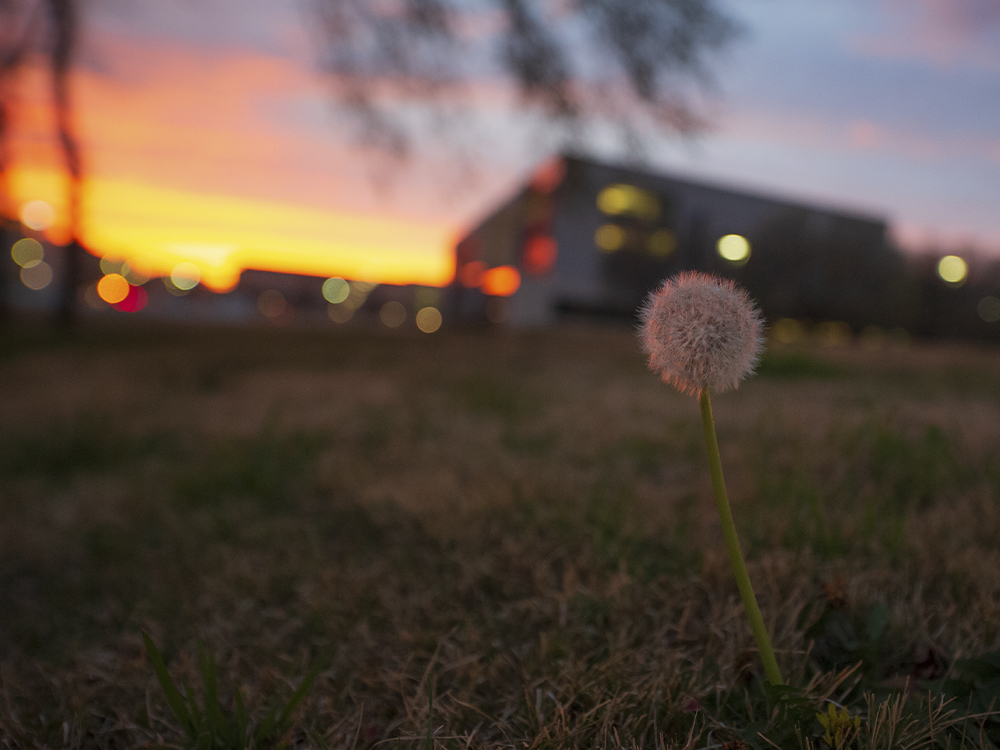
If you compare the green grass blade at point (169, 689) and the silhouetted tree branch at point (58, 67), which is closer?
the green grass blade at point (169, 689)

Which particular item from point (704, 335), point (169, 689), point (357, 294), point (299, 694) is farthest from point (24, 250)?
point (357, 294)

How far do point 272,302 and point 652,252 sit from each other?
156ft

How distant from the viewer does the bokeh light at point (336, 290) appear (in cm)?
7300

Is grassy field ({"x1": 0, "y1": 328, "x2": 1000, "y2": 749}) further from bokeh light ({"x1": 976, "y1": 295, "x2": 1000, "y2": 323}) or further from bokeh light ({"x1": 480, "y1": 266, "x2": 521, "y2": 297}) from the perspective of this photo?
bokeh light ({"x1": 480, "y1": 266, "x2": 521, "y2": 297})

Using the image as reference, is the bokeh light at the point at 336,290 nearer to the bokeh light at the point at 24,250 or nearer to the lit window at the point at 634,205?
the bokeh light at the point at 24,250

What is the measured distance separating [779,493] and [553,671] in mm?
1338

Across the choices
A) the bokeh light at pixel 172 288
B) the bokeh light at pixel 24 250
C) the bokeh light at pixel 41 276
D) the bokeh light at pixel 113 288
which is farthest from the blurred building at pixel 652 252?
the bokeh light at pixel 41 276

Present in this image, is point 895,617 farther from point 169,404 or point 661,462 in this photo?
point 169,404

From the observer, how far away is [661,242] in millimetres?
38938

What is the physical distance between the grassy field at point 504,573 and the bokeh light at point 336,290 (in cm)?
7139

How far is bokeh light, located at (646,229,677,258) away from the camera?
38625 mm

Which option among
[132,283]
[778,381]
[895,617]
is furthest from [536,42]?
[132,283]

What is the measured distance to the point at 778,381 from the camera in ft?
20.9

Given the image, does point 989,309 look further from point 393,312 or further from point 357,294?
point 357,294
